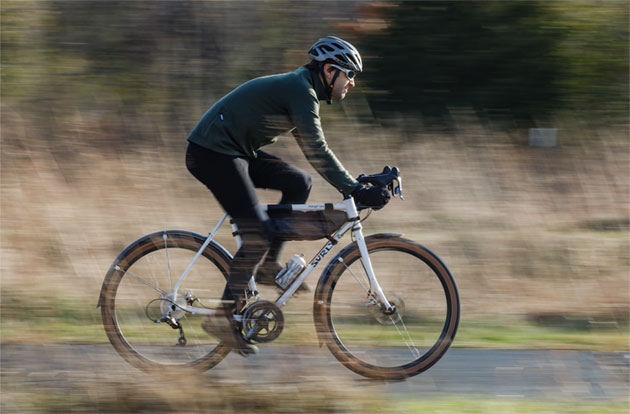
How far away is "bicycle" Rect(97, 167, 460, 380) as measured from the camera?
14.5ft

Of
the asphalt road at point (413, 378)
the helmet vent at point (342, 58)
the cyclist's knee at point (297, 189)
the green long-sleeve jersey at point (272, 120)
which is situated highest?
the helmet vent at point (342, 58)

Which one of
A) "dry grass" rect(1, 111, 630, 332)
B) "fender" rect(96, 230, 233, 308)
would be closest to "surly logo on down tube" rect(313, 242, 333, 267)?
"fender" rect(96, 230, 233, 308)

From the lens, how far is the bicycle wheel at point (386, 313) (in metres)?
4.43

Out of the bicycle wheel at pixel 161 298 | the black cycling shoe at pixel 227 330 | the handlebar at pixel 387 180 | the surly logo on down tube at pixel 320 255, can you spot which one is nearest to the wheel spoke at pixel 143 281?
the bicycle wheel at pixel 161 298

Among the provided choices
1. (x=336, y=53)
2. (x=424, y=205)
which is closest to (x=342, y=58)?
(x=336, y=53)

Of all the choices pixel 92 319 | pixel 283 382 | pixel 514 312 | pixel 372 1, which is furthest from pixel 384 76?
pixel 283 382

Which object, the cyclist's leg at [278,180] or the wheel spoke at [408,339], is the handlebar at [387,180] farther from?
the wheel spoke at [408,339]

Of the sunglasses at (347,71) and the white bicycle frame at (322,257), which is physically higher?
the sunglasses at (347,71)

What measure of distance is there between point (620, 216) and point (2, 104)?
22.8ft

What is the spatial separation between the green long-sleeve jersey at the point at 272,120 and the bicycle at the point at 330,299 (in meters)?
0.35

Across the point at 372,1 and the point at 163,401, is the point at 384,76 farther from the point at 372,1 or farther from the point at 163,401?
the point at 163,401

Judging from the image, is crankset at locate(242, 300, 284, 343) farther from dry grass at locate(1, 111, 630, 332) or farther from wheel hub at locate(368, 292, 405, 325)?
dry grass at locate(1, 111, 630, 332)

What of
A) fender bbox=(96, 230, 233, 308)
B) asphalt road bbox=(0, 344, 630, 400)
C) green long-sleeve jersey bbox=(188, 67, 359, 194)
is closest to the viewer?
asphalt road bbox=(0, 344, 630, 400)

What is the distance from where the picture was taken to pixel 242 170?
4.23 m
